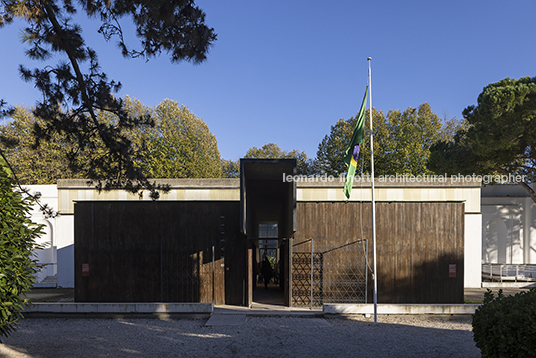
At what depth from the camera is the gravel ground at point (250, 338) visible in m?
8.44

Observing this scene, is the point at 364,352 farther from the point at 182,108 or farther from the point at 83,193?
the point at 182,108

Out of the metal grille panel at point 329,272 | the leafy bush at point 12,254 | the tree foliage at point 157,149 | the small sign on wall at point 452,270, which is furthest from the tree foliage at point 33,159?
the small sign on wall at point 452,270

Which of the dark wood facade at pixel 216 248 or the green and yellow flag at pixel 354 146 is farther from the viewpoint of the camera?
the dark wood facade at pixel 216 248

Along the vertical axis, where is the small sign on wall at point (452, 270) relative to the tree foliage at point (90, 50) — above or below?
below

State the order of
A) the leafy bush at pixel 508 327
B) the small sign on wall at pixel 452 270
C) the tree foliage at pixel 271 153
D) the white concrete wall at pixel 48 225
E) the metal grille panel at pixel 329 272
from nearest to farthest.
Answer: the leafy bush at pixel 508 327 → the metal grille panel at pixel 329 272 → the small sign on wall at pixel 452 270 → the white concrete wall at pixel 48 225 → the tree foliage at pixel 271 153

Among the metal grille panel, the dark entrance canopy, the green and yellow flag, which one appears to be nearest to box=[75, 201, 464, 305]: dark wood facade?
the metal grille panel

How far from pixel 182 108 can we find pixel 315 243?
2739 cm

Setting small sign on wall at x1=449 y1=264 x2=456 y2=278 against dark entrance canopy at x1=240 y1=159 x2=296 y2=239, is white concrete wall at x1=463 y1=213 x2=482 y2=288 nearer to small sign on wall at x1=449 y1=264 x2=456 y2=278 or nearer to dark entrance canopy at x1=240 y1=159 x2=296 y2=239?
small sign on wall at x1=449 y1=264 x2=456 y2=278

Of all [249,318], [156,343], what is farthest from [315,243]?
[156,343]

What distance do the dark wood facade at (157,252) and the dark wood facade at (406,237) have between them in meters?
3.13

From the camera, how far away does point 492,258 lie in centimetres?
2391

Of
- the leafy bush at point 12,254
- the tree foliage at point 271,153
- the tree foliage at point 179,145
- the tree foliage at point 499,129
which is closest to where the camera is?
the leafy bush at point 12,254

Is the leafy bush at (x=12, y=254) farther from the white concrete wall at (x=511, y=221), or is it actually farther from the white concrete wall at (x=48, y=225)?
the white concrete wall at (x=511, y=221)

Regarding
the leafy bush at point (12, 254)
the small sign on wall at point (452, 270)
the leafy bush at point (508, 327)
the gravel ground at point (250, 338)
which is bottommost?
the gravel ground at point (250, 338)
